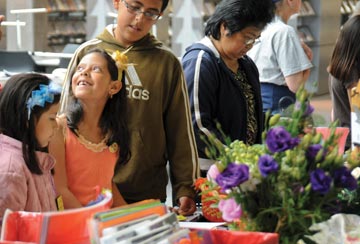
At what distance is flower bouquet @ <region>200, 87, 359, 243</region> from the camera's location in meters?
1.87

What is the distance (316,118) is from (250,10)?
0.93m

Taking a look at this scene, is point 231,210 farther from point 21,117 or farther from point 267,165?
point 21,117

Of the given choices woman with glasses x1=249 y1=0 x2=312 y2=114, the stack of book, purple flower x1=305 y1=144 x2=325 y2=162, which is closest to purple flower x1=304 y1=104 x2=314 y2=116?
purple flower x1=305 y1=144 x2=325 y2=162

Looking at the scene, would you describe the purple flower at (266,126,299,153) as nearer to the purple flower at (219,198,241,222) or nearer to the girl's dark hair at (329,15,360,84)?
the purple flower at (219,198,241,222)

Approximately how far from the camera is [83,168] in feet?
8.92

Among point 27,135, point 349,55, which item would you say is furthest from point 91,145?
point 349,55

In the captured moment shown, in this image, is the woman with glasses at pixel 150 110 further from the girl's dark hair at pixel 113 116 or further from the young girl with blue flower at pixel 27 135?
the young girl with blue flower at pixel 27 135

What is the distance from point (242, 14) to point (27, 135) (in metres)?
1.17

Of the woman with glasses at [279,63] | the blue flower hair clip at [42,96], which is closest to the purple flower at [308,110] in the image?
the blue flower hair clip at [42,96]

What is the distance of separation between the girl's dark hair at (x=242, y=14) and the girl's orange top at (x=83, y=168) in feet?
2.80

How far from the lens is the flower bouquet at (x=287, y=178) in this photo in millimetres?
1869

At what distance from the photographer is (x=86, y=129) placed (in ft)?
9.05

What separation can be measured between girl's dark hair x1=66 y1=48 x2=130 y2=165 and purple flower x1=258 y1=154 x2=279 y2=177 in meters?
1.00

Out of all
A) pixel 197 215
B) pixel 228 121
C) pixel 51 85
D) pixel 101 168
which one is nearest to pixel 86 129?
pixel 101 168
